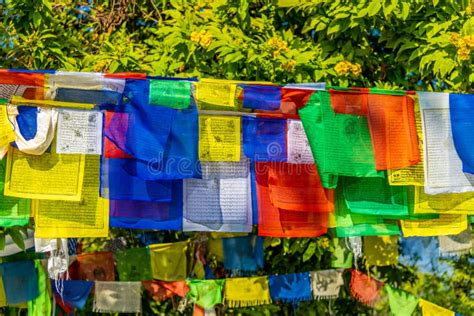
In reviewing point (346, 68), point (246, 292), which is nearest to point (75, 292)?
point (246, 292)

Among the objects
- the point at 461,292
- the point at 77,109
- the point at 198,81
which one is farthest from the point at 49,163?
the point at 461,292

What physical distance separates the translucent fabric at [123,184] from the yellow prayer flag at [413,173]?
4.40 ft

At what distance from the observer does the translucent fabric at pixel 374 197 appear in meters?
5.99

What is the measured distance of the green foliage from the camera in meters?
6.36

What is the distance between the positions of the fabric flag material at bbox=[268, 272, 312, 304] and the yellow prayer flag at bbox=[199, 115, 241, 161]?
7.52 ft

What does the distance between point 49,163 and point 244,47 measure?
160 centimetres

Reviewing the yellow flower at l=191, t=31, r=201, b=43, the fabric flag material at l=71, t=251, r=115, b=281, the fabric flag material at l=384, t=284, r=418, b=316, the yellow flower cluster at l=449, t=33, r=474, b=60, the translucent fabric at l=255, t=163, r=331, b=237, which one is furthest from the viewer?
the fabric flag material at l=71, t=251, r=115, b=281

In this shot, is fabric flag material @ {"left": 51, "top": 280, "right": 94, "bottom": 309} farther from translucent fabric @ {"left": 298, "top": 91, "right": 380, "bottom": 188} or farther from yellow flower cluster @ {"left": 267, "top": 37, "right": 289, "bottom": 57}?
A: translucent fabric @ {"left": 298, "top": 91, "right": 380, "bottom": 188}

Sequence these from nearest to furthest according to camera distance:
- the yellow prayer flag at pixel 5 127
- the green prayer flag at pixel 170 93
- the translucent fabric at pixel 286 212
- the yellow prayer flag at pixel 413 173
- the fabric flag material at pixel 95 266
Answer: the yellow prayer flag at pixel 5 127 → the green prayer flag at pixel 170 93 → the yellow prayer flag at pixel 413 173 → the translucent fabric at pixel 286 212 → the fabric flag material at pixel 95 266

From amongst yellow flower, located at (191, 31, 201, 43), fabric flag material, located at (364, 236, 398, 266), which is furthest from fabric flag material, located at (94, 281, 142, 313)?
yellow flower, located at (191, 31, 201, 43)

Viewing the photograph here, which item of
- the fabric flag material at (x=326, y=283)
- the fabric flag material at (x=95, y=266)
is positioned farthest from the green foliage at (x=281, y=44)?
the fabric flag material at (x=95, y=266)

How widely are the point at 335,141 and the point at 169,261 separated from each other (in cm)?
264

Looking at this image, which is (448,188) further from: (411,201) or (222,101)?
(222,101)

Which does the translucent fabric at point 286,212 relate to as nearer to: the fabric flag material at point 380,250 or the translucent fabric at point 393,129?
the translucent fabric at point 393,129
